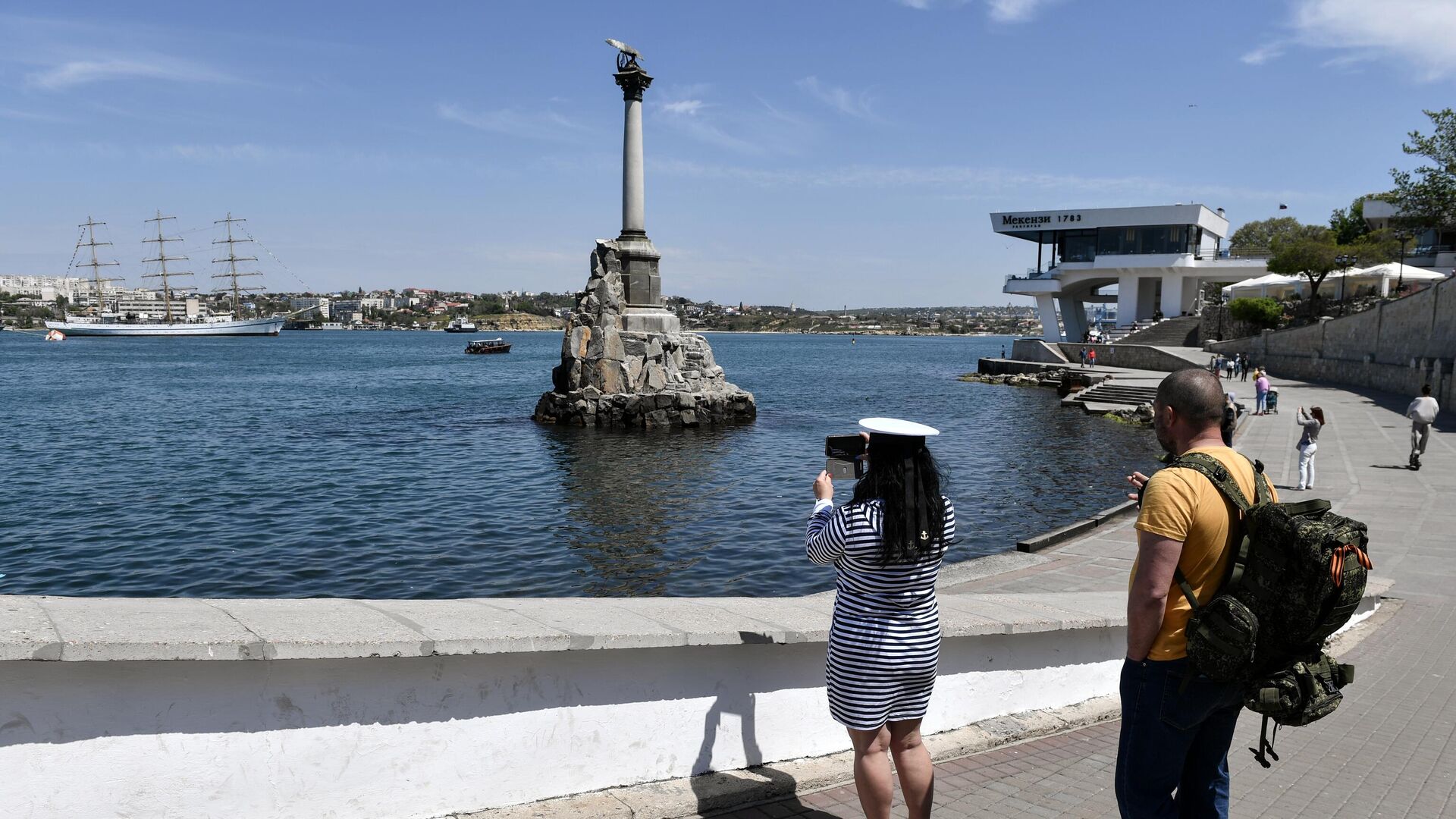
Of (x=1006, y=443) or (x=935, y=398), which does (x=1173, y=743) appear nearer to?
(x=1006, y=443)

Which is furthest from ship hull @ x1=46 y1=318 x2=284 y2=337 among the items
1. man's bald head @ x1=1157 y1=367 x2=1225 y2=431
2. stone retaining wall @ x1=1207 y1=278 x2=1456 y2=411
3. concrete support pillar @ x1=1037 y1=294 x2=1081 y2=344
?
man's bald head @ x1=1157 y1=367 x2=1225 y2=431

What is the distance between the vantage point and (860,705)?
3.48m

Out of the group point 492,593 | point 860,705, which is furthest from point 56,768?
point 492,593

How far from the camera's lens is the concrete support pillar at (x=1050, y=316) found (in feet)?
231

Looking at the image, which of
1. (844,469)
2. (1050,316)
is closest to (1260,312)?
(1050,316)

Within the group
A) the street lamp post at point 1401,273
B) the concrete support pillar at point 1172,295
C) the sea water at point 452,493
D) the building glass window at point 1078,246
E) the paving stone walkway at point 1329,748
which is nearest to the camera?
the paving stone walkway at point 1329,748

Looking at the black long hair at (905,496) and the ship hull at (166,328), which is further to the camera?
the ship hull at (166,328)

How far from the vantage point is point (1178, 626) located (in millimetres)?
3045

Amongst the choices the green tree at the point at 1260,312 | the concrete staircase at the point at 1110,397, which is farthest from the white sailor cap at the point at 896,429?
the green tree at the point at 1260,312

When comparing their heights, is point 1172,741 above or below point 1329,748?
above

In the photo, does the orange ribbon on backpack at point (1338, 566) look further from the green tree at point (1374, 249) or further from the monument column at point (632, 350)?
the green tree at point (1374, 249)

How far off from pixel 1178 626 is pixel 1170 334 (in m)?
60.8

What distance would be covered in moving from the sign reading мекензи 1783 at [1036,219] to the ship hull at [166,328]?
12420 cm

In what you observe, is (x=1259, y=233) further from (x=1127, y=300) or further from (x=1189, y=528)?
(x=1189, y=528)
